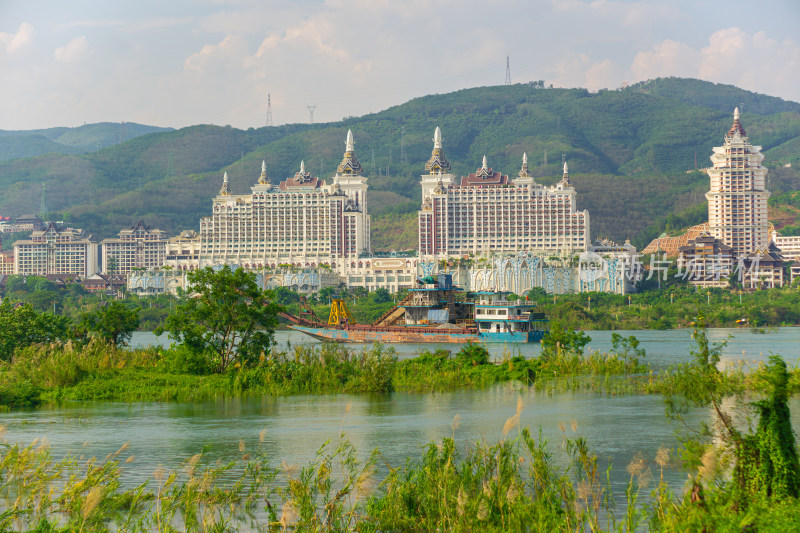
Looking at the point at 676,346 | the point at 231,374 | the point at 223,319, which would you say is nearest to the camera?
the point at 231,374

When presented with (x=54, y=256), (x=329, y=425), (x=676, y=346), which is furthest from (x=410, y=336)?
(x=54, y=256)

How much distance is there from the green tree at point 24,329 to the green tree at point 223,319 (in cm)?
689

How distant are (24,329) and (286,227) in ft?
391

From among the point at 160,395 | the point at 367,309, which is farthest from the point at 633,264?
the point at 160,395

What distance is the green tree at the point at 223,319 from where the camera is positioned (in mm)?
41812

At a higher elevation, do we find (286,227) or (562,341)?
(286,227)

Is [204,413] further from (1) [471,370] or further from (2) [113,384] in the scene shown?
(1) [471,370]

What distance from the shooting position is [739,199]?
159375mm

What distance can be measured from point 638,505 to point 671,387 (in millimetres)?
17336

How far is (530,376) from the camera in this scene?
4269 centimetres

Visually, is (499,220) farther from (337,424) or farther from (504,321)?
(337,424)

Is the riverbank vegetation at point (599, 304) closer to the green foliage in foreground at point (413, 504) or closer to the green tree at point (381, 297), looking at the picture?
the green tree at point (381, 297)

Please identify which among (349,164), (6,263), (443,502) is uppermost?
(349,164)

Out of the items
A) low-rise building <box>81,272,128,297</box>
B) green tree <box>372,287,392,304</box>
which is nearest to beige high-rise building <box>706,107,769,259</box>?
green tree <box>372,287,392,304</box>
